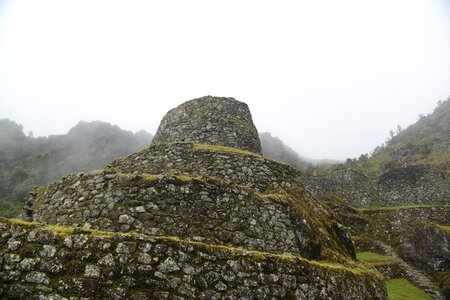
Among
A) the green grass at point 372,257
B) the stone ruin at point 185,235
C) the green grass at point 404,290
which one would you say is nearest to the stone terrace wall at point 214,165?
the stone ruin at point 185,235

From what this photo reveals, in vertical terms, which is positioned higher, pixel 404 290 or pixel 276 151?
pixel 276 151

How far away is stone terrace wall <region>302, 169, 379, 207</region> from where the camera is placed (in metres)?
28.8

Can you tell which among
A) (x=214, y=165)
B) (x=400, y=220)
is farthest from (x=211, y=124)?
(x=400, y=220)

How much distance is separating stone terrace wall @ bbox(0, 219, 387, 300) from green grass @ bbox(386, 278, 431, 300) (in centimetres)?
955

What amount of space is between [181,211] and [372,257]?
1461 cm

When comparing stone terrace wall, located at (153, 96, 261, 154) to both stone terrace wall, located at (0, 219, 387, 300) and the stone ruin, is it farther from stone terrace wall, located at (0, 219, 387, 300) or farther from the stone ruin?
stone terrace wall, located at (0, 219, 387, 300)

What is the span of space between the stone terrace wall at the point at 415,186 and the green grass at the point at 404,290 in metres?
13.7

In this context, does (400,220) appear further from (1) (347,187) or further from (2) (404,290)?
(2) (404,290)

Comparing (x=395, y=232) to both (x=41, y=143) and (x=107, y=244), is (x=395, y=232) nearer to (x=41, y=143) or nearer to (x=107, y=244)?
(x=107, y=244)

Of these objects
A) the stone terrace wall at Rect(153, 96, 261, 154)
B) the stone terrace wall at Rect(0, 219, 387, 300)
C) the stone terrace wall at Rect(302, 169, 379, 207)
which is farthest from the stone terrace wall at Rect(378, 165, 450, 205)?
the stone terrace wall at Rect(0, 219, 387, 300)

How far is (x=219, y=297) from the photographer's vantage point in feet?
15.9

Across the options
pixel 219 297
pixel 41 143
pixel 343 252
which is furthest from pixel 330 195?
pixel 41 143

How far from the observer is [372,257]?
18.3m

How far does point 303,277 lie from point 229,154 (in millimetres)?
5363
